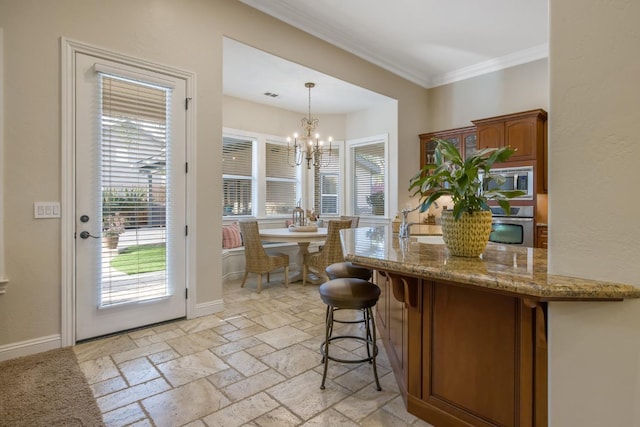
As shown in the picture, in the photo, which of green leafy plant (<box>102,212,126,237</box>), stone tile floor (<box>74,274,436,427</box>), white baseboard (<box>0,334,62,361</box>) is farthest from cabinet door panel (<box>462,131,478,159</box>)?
white baseboard (<box>0,334,62,361</box>)

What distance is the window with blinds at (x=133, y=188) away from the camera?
284 cm

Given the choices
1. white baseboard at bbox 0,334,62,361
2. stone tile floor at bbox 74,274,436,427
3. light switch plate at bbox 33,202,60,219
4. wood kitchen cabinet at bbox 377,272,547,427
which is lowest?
stone tile floor at bbox 74,274,436,427

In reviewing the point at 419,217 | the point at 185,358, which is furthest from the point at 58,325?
the point at 419,217

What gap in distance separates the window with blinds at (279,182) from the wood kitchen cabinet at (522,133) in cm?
352

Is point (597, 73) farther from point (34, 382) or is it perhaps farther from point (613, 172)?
point (34, 382)

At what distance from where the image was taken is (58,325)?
2.62 m

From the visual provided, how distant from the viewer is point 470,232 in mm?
1650

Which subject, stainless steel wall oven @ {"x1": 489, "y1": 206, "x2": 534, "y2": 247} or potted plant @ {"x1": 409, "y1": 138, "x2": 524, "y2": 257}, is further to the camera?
stainless steel wall oven @ {"x1": 489, "y1": 206, "x2": 534, "y2": 247}

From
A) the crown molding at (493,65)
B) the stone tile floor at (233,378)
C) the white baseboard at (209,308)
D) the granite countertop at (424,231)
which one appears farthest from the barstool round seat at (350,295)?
the crown molding at (493,65)

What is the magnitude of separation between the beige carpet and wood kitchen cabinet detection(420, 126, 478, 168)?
5.04 m

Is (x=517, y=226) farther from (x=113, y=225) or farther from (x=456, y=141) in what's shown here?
(x=113, y=225)

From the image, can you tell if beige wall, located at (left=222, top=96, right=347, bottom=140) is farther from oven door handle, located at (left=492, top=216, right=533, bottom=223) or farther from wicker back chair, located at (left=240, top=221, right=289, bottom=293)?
oven door handle, located at (left=492, top=216, right=533, bottom=223)

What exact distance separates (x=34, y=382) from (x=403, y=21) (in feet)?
16.4

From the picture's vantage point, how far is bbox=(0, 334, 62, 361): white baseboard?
2.41 meters
